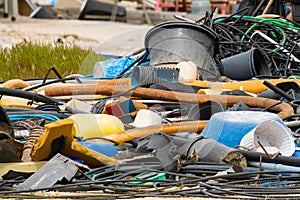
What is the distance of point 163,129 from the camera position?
3840mm

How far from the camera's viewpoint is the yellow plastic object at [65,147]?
3289 mm

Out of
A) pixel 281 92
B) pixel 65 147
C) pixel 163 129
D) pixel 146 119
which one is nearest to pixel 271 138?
pixel 163 129

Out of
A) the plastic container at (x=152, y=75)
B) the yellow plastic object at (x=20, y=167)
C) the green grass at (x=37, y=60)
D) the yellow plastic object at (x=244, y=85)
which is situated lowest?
the green grass at (x=37, y=60)

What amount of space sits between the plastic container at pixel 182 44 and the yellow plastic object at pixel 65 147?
2096 millimetres

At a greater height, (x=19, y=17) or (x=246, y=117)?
(x=246, y=117)

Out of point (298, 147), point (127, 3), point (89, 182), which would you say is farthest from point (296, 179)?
point (127, 3)

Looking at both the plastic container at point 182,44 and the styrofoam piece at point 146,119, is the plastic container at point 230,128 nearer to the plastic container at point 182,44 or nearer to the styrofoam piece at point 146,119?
the styrofoam piece at point 146,119

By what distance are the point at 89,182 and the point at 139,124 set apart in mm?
1090

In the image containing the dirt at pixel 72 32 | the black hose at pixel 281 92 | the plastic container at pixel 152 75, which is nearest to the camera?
the black hose at pixel 281 92

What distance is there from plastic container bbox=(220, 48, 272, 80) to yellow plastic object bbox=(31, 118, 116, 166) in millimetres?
2492

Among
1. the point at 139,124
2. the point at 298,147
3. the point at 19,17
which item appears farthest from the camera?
the point at 19,17

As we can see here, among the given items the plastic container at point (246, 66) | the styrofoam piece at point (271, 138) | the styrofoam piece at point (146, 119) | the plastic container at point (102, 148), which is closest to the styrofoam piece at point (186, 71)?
the plastic container at point (246, 66)

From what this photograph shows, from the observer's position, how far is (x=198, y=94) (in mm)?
4453

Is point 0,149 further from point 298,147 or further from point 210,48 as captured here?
point 210,48
